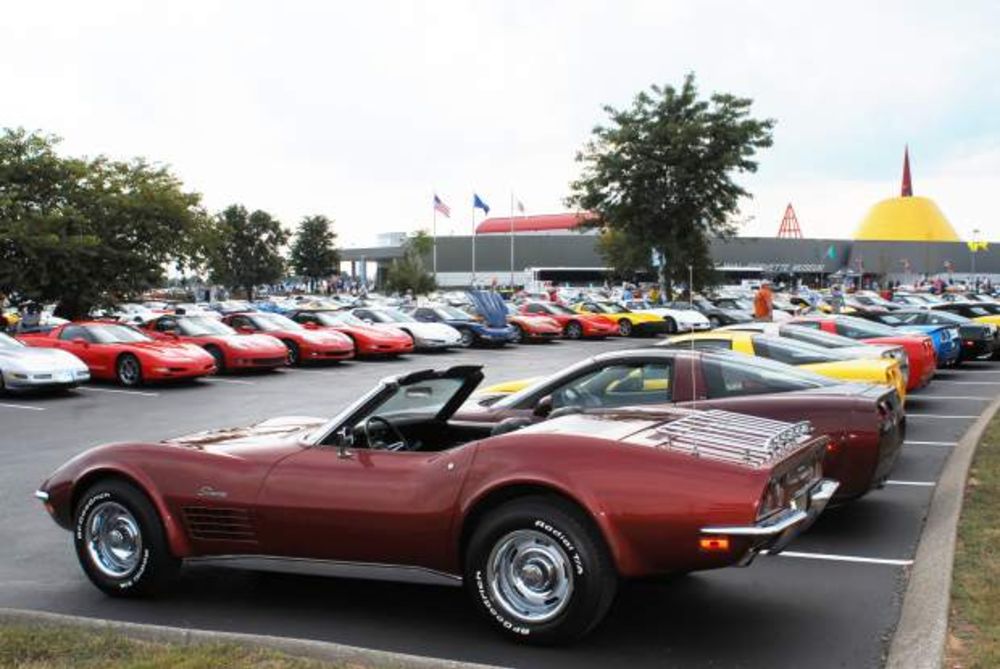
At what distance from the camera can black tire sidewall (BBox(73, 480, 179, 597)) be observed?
507 cm

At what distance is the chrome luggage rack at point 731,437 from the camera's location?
13.9ft

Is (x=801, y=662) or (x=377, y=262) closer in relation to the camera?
(x=801, y=662)

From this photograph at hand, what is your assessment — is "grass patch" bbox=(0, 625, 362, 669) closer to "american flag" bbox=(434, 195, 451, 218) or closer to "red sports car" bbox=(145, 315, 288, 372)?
"red sports car" bbox=(145, 315, 288, 372)

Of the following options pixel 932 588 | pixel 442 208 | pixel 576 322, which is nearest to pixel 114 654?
pixel 932 588

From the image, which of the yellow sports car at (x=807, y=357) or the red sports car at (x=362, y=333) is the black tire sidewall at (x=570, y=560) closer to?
the yellow sports car at (x=807, y=357)

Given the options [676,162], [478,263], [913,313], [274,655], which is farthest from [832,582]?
[478,263]

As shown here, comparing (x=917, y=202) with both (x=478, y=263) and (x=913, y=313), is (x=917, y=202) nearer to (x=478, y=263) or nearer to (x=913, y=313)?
(x=478, y=263)

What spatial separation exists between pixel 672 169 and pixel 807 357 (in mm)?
27343

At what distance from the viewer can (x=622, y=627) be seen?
4.71 meters

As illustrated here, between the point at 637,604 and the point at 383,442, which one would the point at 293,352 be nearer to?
the point at 383,442

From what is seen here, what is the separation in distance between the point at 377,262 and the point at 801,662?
418 ft

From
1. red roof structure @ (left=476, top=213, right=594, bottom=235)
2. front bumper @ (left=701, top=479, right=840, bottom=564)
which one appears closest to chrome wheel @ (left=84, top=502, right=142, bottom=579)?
front bumper @ (left=701, top=479, right=840, bottom=564)

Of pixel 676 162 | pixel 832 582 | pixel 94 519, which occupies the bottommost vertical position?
pixel 832 582

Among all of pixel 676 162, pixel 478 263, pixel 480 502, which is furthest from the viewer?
pixel 478 263
